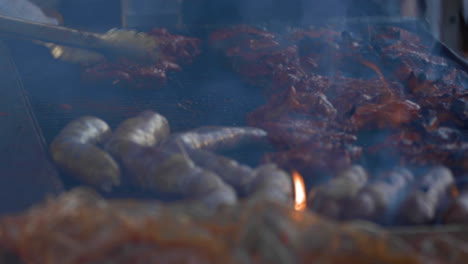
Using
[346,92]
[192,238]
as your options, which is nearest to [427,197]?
[192,238]

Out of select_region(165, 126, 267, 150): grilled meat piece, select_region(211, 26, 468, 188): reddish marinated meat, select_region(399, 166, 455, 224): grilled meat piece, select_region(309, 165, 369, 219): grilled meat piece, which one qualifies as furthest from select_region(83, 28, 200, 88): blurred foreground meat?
select_region(399, 166, 455, 224): grilled meat piece

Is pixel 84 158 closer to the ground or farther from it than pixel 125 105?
farther from it

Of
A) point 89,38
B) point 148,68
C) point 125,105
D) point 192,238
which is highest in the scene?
point 89,38

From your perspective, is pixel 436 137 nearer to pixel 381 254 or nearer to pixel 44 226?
pixel 381 254

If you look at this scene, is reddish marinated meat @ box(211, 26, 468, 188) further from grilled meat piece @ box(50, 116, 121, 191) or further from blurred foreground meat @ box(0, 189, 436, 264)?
blurred foreground meat @ box(0, 189, 436, 264)

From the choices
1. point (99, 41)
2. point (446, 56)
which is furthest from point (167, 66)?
point (446, 56)

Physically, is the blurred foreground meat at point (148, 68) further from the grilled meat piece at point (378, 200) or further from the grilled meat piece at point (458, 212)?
the grilled meat piece at point (458, 212)

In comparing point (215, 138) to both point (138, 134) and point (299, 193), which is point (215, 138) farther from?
point (299, 193)

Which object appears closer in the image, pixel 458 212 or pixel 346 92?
pixel 458 212
